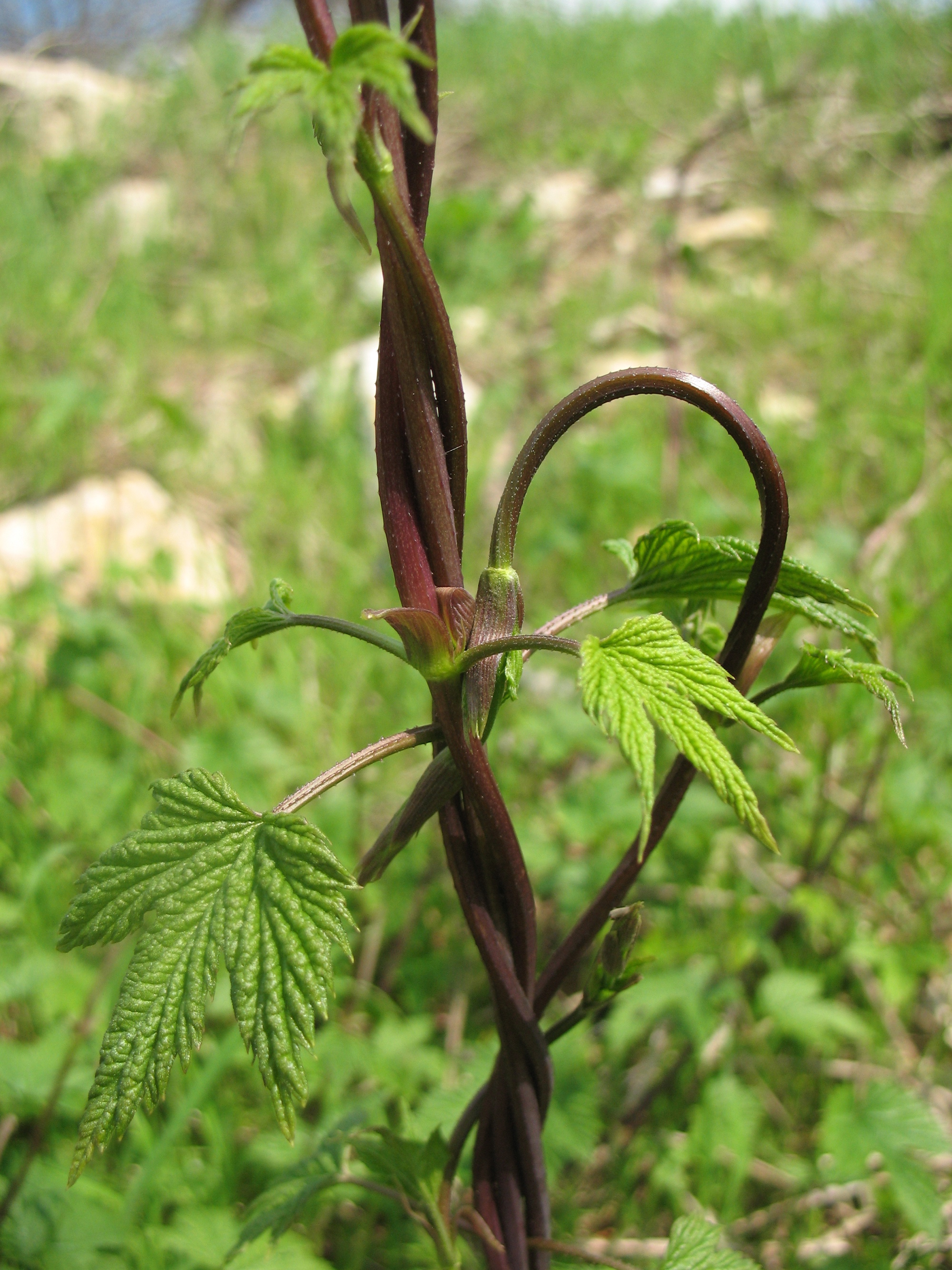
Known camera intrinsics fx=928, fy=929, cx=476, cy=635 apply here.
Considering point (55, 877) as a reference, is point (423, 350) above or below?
above

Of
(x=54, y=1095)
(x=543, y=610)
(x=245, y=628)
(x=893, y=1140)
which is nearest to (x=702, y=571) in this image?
(x=245, y=628)

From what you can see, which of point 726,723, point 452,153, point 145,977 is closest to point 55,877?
point 145,977

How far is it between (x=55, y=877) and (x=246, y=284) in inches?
128

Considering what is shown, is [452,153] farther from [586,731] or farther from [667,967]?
[667,967]

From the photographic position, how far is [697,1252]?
0.75m

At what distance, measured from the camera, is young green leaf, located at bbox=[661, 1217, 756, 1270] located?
0.73 metres

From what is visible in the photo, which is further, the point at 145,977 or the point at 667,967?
the point at 667,967

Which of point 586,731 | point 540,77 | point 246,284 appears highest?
point 540,77

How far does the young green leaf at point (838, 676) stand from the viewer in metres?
0.56

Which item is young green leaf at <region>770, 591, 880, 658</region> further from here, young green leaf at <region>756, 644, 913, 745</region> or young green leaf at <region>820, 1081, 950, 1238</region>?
young green leaf at <region>820, 1081, 950, 1238</region>

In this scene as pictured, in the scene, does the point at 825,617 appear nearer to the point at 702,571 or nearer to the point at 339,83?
the point at 702,571

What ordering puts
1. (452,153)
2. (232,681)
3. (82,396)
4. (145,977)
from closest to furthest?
1. (145,977)
2. (232,681)
3. (82,396)
4. (452,153)

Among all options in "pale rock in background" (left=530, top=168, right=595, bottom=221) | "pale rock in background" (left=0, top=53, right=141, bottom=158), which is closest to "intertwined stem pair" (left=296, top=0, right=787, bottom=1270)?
"pale rock in background" (left=530, top=168, right=595, bottom=221)

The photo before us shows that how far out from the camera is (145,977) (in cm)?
50
